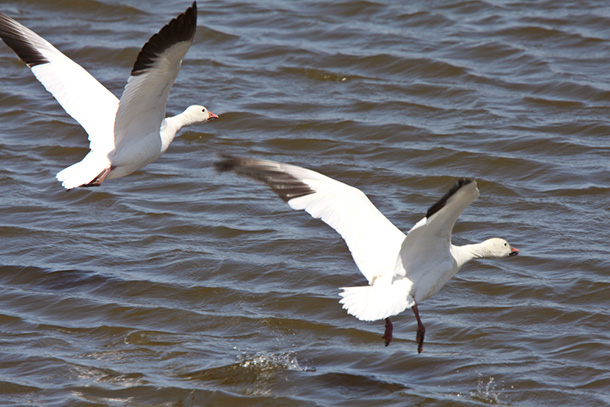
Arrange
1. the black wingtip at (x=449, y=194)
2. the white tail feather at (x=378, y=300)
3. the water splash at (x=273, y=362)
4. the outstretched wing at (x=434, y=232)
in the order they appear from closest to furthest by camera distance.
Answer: the black wingtip at (x=449, y=194) → the outstretched wing at (x=434, y=232) → the white tail feather at (x=378, y=300) → the water splash at (x=273, y=362)

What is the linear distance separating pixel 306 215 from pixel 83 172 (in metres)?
2.58

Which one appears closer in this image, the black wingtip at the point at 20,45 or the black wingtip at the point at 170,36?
the black wingtip at the point at 170,36

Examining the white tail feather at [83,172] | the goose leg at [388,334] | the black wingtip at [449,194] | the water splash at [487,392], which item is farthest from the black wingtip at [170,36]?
the water splash at [487,392]

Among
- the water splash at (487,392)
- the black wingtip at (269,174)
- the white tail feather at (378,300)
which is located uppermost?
Answer: the black wingtip at (269,174)

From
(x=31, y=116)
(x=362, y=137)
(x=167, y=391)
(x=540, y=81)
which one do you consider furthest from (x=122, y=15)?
(x=167, y=391)

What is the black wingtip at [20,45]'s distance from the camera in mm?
9125

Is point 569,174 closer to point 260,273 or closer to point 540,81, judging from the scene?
point 540,81

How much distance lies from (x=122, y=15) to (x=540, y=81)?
6838 mm

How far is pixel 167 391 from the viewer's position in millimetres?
6762

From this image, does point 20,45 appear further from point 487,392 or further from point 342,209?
point 487,392

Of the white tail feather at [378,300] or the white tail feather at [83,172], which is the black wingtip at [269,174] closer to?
the white tail feather at [378,300]

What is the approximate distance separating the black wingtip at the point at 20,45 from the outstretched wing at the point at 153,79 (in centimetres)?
127

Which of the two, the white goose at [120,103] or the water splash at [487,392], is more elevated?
the white goose at [120,103]

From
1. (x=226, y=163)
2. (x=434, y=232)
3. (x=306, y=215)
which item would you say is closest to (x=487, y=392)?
(x=434, y=232)
